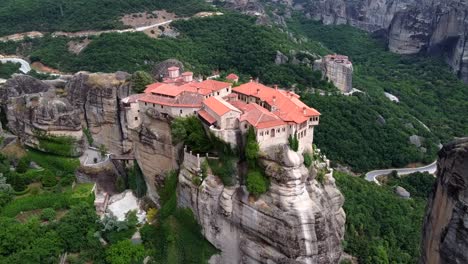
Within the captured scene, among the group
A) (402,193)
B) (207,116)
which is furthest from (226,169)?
(402,193)

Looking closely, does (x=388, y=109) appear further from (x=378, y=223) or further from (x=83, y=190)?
(x=83, y=190)

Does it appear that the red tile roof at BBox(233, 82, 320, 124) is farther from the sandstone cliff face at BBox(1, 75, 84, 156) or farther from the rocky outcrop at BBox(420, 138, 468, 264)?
the rocky outcrop at BBox(420, 138, 468, 264)

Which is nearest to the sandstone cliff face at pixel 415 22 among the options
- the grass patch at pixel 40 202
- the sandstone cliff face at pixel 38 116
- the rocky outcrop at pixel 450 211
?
the sandstone cliff face at pixel 38 116

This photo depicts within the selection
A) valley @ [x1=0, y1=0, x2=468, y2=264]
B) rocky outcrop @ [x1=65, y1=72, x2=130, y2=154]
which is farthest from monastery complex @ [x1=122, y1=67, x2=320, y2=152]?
rocky outcrop @ [x1=65, y1=72, x2=130, y2=154]

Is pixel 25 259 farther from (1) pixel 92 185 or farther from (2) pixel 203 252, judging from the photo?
(2) pixel 203 252

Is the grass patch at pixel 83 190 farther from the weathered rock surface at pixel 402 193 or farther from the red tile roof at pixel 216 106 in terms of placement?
the weathered rock surface at pixel 402 193
